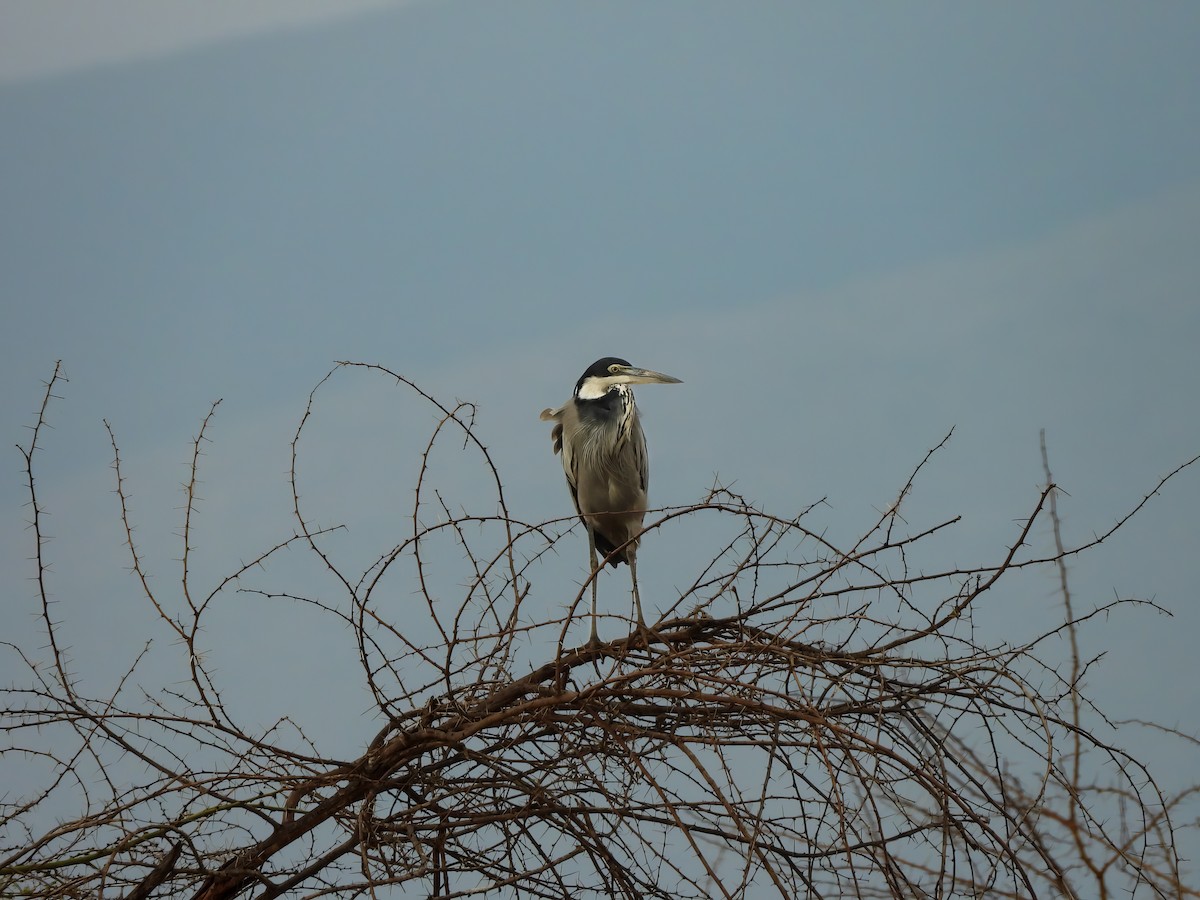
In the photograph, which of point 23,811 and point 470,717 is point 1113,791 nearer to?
point 470,717

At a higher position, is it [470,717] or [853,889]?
[470,717]

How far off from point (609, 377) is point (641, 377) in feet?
0.28

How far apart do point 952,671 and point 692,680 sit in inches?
13.4

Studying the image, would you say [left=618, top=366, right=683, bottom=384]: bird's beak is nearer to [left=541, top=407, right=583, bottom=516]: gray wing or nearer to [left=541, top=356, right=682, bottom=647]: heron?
[left=541, top=356, right=682, bottom=647]: heron

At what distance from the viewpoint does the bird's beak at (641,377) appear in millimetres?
2838

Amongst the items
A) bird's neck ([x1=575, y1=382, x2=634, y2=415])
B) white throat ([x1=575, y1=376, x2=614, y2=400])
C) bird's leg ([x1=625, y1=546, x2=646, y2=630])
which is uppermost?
white throat ([x1=575, y1=376, x2=614, y2=400])

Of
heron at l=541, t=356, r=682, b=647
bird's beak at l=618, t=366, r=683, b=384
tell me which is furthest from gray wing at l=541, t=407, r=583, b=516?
bird's beak at l=618, t=366, r=683, b=384

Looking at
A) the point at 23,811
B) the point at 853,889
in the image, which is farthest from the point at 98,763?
the point at 853,889

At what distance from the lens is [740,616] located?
5.74 feet

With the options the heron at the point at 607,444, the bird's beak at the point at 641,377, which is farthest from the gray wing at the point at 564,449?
the bird's beak at the point at 641,377

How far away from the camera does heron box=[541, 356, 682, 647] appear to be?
2818 millimetres

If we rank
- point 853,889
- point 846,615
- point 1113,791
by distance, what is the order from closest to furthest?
point 1113,791
point 853,889
point 846,615

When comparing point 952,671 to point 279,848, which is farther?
point 279,848

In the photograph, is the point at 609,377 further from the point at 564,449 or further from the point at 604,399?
the point at 564,449
